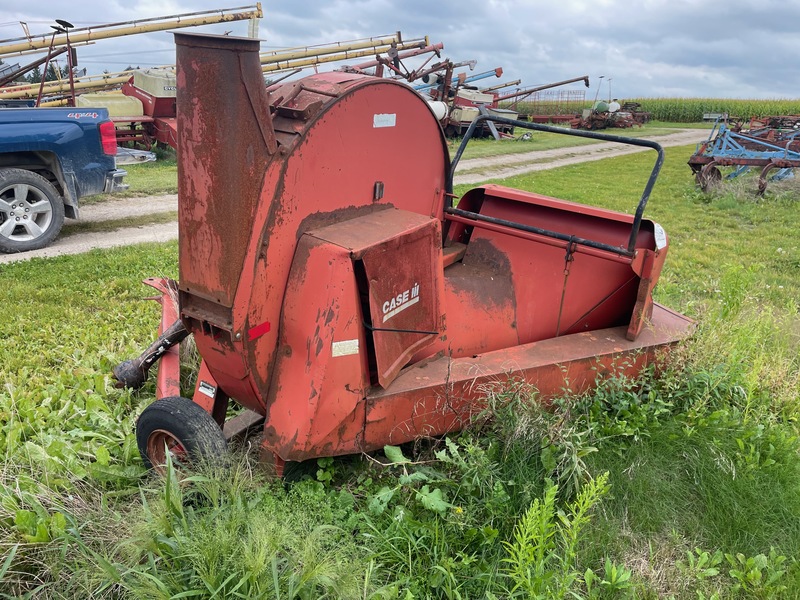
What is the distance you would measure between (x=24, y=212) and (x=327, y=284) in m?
5.90

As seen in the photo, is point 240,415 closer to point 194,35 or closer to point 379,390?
point 379,390

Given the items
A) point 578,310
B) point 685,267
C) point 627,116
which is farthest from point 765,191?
point 627,116

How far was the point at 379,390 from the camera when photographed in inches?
104

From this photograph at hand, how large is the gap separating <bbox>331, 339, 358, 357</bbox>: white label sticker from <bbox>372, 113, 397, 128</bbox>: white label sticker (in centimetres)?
94

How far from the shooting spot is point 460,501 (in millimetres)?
2639

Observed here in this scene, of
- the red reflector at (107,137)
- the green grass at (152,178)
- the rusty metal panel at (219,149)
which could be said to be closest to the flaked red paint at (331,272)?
the rusty metal panel at (219,149)

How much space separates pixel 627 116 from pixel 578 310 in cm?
3305

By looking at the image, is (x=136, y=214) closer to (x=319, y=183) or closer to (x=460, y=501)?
(x=319, y=183)

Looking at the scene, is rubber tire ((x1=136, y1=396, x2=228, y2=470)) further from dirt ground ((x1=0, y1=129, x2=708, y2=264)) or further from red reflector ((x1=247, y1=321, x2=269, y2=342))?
dirt ground ((x1=0, y1=129, x2=708, y2=264))

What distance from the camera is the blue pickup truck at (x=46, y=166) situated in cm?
664

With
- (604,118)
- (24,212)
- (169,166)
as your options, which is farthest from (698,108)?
(24,212)

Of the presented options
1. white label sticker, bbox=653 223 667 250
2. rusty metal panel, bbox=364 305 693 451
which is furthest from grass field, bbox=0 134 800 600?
white label sticker, bbox=653 223 667 250

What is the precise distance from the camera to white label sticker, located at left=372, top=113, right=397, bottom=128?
267 centimetres

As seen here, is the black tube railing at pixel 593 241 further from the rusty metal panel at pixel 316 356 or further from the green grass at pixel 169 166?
the green grass at pixel 169 166
